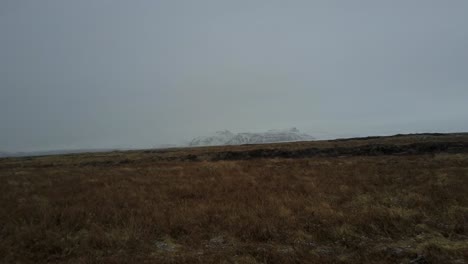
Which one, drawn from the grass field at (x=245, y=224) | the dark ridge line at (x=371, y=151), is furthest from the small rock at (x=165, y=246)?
the dark ridge line at (x=371, y=151)

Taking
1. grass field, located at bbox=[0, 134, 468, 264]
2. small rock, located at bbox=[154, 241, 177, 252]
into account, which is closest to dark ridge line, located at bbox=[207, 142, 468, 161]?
grass field, located at bbox=[0, 134, 468, 264]

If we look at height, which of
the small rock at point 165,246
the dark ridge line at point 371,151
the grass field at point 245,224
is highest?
the dark ridge line at point 371,151

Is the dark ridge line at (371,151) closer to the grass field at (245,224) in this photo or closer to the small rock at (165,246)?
the grass field at (245,224)

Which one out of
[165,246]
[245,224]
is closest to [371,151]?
[245,224]

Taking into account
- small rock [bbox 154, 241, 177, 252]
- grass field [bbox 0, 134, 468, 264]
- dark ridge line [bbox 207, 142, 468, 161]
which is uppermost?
dark ridge line [bbox 207, 142, 468, 161]

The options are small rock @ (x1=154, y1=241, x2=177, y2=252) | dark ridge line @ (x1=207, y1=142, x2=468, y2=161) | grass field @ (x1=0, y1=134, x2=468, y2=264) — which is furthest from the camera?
dark ridge line @ (x1=207, y1=142, x2=468, y2=161)

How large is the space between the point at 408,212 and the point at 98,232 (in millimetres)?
9654

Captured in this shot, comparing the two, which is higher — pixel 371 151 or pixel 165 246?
pixel 371 151

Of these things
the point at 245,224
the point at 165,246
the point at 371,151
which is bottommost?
the point at 165,246

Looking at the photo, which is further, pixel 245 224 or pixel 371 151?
pixel 371 151

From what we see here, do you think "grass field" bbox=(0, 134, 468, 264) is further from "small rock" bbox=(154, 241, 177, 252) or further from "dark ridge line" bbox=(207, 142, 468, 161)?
"dark ridge line" bbox=(207, 142, 468, 161)

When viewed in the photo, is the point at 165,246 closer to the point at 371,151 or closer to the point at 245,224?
the point at 245,224

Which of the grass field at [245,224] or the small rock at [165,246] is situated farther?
the small rock at [165,246]

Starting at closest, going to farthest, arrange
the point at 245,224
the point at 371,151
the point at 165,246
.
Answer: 1. the point at 165,246
2. the point at 245,224
3. the point at 371,151
